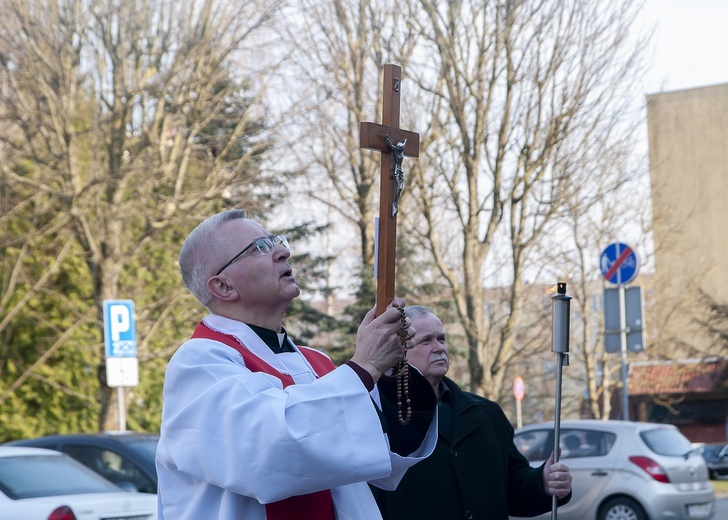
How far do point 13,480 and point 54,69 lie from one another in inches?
442

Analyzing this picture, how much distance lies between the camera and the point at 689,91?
58.0m

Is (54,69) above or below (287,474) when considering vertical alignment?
above

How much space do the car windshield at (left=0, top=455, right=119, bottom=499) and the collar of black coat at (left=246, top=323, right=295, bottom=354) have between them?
220 inches

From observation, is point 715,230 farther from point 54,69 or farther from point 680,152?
point 54,69

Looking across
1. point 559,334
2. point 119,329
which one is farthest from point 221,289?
point 119,329

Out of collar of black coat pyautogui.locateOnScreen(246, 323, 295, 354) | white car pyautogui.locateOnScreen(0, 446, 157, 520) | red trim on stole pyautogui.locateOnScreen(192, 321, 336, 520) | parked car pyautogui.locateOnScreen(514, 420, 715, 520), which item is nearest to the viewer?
red trim on stole pyautogui.locateOnScreen(192, 321, 336, 520)

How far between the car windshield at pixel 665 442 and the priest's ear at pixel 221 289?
36.8 feet

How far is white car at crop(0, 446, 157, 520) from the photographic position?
8.18 m

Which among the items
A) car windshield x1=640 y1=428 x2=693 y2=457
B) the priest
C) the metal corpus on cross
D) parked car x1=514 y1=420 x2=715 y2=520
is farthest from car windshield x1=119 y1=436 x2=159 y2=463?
the metal corpus on cross

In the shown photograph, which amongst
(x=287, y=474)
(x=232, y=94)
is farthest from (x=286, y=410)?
(x=232, y=94)

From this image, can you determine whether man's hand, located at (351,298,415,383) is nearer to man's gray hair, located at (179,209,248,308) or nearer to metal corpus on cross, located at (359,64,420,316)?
metal corpus on cross, located at (359,64,420,316)

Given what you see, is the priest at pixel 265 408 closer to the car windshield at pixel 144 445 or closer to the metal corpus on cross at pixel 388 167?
the metal corpus on cross at pixel 388 167

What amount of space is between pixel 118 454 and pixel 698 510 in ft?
23.5

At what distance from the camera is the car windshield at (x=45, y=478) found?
8.50m
